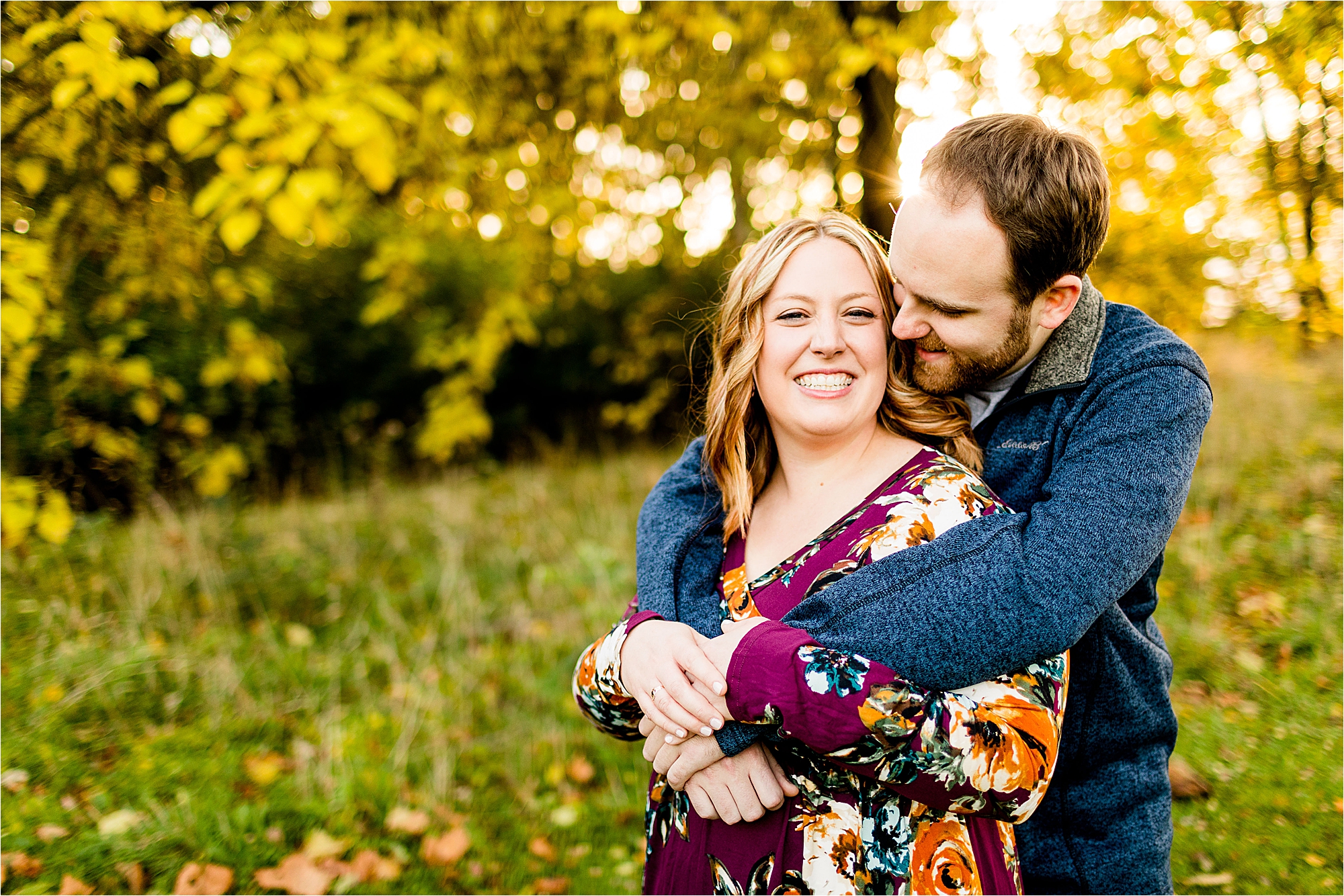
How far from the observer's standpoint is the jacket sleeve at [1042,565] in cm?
138

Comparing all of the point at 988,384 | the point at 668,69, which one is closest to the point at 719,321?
the point at 988,384

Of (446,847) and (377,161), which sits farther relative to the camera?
(446,847)

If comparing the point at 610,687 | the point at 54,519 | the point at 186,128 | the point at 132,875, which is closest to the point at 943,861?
the point at 610,687

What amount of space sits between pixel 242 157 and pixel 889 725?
8.55ft

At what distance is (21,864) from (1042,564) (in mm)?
3245

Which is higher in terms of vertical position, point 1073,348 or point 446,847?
point 1073,348

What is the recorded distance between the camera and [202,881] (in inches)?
110

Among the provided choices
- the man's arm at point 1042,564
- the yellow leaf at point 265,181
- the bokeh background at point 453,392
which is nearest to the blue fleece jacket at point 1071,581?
the man's arm at point 1042,564

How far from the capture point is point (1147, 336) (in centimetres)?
163

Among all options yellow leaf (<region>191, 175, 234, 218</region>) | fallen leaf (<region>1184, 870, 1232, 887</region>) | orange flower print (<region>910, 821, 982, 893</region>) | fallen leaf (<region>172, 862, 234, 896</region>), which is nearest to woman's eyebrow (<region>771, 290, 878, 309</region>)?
orange flower print (<region>910, 821, 982, 893</region>)

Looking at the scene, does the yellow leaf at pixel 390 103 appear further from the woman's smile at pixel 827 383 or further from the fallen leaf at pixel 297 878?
the fallen leaf at pixel 297 878

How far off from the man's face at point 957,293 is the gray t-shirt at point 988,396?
3 centimetres

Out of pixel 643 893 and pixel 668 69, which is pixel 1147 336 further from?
pixel 668 69

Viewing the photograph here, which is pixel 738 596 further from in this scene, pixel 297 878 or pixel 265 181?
pixel 297 878
